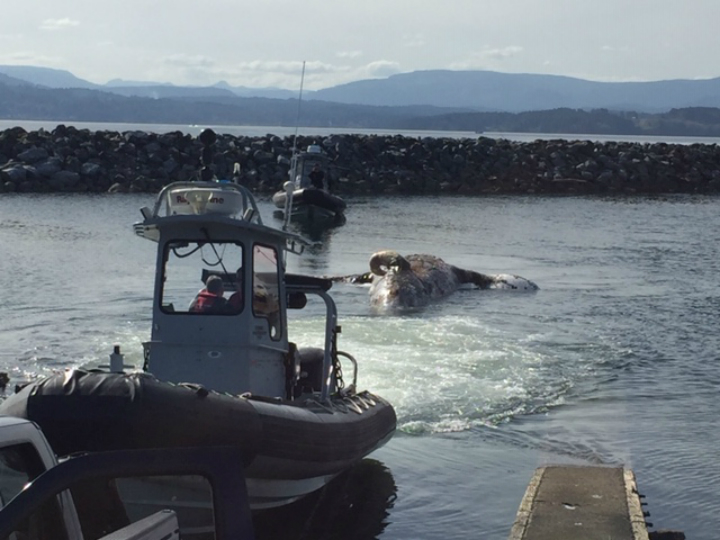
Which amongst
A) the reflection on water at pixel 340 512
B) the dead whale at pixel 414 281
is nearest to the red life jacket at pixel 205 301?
the reflection on water at pixel 340 512

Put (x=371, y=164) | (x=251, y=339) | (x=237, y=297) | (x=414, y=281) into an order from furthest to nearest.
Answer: (x=371, y=164), (x=414, y=281), (x=237, y=297), (x=251, y=339)

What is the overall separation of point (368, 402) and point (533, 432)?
2.71m

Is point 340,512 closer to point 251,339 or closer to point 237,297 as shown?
point 251,339

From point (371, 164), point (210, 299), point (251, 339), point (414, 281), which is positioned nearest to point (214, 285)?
point (210, 299)

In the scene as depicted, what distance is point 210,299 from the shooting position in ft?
29.8

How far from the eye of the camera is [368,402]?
973 cm

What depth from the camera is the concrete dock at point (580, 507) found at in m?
7.78

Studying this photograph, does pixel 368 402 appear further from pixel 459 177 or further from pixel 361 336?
pixel 459 177

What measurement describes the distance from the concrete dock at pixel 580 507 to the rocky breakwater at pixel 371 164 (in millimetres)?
36886

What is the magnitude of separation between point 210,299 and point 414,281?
10.9 meters

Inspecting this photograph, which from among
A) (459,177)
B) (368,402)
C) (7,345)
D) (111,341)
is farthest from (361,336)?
(459,177)

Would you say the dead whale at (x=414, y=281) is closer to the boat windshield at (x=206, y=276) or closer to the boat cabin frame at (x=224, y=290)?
the boat cabin frame at (x=224, y=290)

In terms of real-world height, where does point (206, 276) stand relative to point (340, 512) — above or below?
above

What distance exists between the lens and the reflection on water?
8.98 meters
